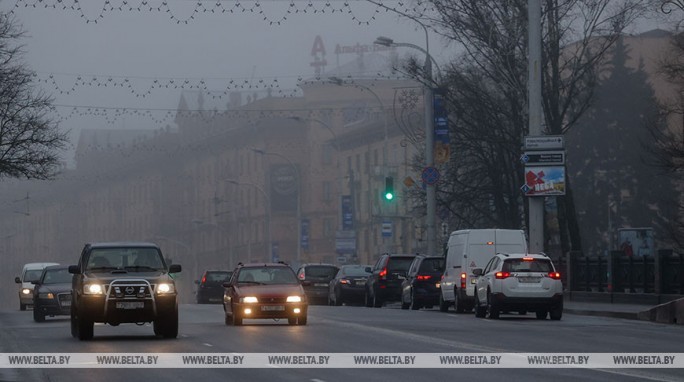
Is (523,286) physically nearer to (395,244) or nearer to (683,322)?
(683,322)

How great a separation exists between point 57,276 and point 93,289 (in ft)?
50.8

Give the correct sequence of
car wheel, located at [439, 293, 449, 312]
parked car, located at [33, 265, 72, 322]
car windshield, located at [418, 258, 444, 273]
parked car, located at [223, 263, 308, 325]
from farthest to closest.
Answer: car windshield, located at [418, 258, 444, 273] → car wheel, located at [439, 293, 449, 312] → parked car, located at [33, 265, 72, 322] → parked car, located at [223, 263, 308, 325]

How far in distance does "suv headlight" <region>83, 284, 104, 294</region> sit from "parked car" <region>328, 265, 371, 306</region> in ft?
92.1

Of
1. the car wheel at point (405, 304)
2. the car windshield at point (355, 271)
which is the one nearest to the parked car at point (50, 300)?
the car wheel at point (405, 304)

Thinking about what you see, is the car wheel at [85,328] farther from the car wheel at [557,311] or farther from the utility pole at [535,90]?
the utility pole at [535,90]

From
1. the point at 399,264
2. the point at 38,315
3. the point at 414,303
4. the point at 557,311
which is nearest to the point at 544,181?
the point at 414,303

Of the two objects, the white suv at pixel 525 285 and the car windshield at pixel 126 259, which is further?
the white suv at pixel 525 285

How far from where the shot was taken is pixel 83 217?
16925 cm

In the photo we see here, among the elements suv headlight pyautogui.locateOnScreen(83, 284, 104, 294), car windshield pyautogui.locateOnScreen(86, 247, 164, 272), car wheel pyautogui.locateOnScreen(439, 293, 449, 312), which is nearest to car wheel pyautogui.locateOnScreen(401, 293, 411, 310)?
car wheel pyautogui.locateOnScreen(439, 293, 449, 312)

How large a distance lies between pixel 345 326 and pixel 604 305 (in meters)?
16.3

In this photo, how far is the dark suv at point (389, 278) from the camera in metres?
51.7

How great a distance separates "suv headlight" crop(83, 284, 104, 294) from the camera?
88.8 ft

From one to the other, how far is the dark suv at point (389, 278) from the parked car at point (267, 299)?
684 inches

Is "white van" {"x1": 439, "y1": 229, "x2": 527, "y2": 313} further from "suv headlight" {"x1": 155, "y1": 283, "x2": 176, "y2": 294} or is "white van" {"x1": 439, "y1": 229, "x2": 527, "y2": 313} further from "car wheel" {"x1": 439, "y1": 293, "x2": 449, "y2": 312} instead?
"suv headlight" {"x1": 155, "y1": 283, "x2": 176, "y2": 294}
